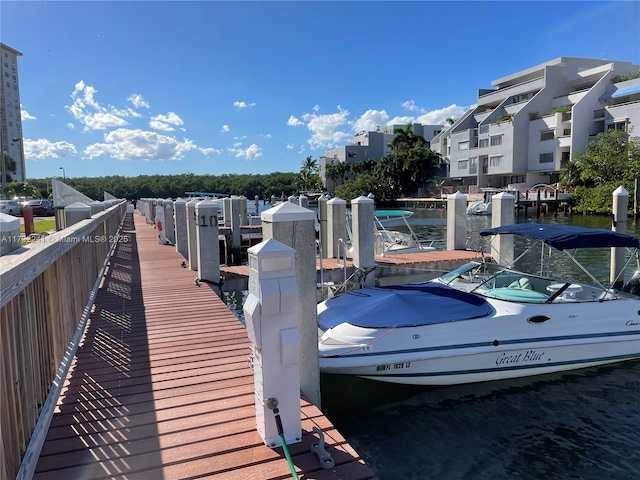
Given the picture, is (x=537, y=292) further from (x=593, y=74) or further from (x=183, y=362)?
(x=593, y=74)

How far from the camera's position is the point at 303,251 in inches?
171

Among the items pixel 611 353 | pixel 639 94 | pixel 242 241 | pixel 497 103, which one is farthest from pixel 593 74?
pixel 611 353

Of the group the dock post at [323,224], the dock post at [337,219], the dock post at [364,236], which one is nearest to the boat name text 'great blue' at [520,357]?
the dock post at [364,236]

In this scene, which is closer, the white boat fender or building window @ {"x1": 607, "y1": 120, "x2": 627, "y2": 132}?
the white boat fender

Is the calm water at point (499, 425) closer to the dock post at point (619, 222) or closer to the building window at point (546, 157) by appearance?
the dock post at point (619, 222)

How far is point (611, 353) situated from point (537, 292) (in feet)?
5.14

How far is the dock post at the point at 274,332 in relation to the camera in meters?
3.35

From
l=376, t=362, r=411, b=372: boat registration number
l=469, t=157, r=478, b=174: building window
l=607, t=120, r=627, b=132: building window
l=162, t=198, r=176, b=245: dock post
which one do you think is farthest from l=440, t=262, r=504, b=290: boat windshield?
l=469, t=157, r=478, b=174: building window

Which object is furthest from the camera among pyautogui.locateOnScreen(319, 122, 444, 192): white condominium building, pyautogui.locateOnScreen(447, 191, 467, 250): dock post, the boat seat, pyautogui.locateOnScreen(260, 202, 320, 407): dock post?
pyautogui.locateOnScreen(319, 122, 444, 192): white condominium building

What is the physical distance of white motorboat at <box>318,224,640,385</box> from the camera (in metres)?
6.55

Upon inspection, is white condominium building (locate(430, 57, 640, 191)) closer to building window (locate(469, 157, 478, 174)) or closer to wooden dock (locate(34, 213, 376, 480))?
building window (locate(469, 157, 478, 174))

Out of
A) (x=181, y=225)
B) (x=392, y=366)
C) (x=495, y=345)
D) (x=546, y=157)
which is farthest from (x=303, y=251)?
(x=546, y=157)

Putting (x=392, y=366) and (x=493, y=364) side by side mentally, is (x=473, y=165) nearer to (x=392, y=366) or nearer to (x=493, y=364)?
(x=493, y=364)

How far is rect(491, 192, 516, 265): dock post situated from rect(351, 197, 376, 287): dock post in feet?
10.8
